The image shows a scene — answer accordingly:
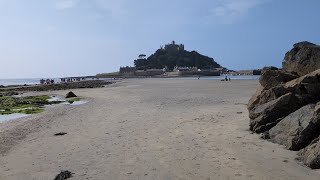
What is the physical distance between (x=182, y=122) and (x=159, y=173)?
8169mm

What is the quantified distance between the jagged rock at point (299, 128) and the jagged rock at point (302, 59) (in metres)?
3.88

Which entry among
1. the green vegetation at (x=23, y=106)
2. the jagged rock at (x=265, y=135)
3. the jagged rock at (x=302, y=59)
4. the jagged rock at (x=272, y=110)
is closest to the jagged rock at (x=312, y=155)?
the jagged rock at (x=265, y=135)

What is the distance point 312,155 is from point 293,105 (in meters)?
3.38

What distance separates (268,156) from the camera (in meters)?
10.2

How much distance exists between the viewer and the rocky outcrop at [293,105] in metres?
10.1

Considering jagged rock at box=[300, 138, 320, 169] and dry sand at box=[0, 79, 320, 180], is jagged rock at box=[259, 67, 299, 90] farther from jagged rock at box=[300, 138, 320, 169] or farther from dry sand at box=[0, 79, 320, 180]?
jagged rock at box=[300, 138, 320, 169]

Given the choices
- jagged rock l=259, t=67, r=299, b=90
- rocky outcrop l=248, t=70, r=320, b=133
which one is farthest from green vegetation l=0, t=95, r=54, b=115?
rocky outcrop l=248, t=70, r=320, b=133

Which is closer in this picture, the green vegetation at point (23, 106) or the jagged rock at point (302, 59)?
the jagged rock at point (302, 59)

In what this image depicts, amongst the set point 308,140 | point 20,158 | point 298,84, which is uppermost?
point 298,84

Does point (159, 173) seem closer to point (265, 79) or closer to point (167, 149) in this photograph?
point (167, 149)

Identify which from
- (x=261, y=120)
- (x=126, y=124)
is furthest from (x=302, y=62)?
(x=126, y=124)

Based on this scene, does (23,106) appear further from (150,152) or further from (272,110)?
(272,110)

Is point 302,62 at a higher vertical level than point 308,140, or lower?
higher

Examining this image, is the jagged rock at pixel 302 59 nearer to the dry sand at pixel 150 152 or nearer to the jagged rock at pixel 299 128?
the dry sand at pixel 150 152
